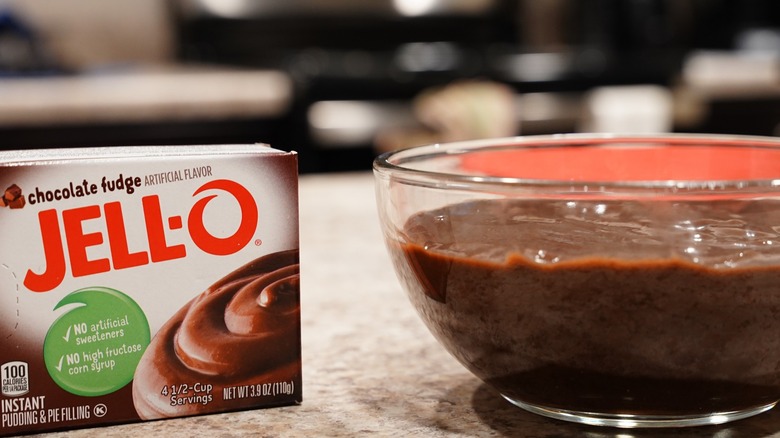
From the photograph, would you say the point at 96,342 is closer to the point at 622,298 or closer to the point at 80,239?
the point at 80,239

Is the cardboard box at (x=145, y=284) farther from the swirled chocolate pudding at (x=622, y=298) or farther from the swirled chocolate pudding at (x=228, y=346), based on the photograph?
the swirled chocolate pudding at (x=622, y=298)

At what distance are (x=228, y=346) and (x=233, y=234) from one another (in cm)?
6

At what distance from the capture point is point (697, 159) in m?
0.67

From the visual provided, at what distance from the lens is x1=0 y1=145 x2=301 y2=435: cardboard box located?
449mm

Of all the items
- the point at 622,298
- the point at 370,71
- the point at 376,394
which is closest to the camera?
the point at 622,298

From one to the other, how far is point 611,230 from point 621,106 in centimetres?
214

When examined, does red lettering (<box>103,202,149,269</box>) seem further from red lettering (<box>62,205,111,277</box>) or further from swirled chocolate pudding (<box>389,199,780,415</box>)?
swirled chocolate pudding (<box>389,199,780,415</box>)

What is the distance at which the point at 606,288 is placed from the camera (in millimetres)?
419

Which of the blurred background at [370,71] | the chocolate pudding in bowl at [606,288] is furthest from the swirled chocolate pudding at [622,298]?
the blurred background at [370,71]

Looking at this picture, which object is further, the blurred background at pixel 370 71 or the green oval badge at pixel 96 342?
the blurred background at pixel 370 71

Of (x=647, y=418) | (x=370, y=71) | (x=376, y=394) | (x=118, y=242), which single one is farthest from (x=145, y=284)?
(x=370, y=71)

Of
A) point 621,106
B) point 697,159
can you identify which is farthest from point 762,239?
point 621,106

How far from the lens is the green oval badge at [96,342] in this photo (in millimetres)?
457

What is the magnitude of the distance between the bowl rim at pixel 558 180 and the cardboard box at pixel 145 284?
79mm
